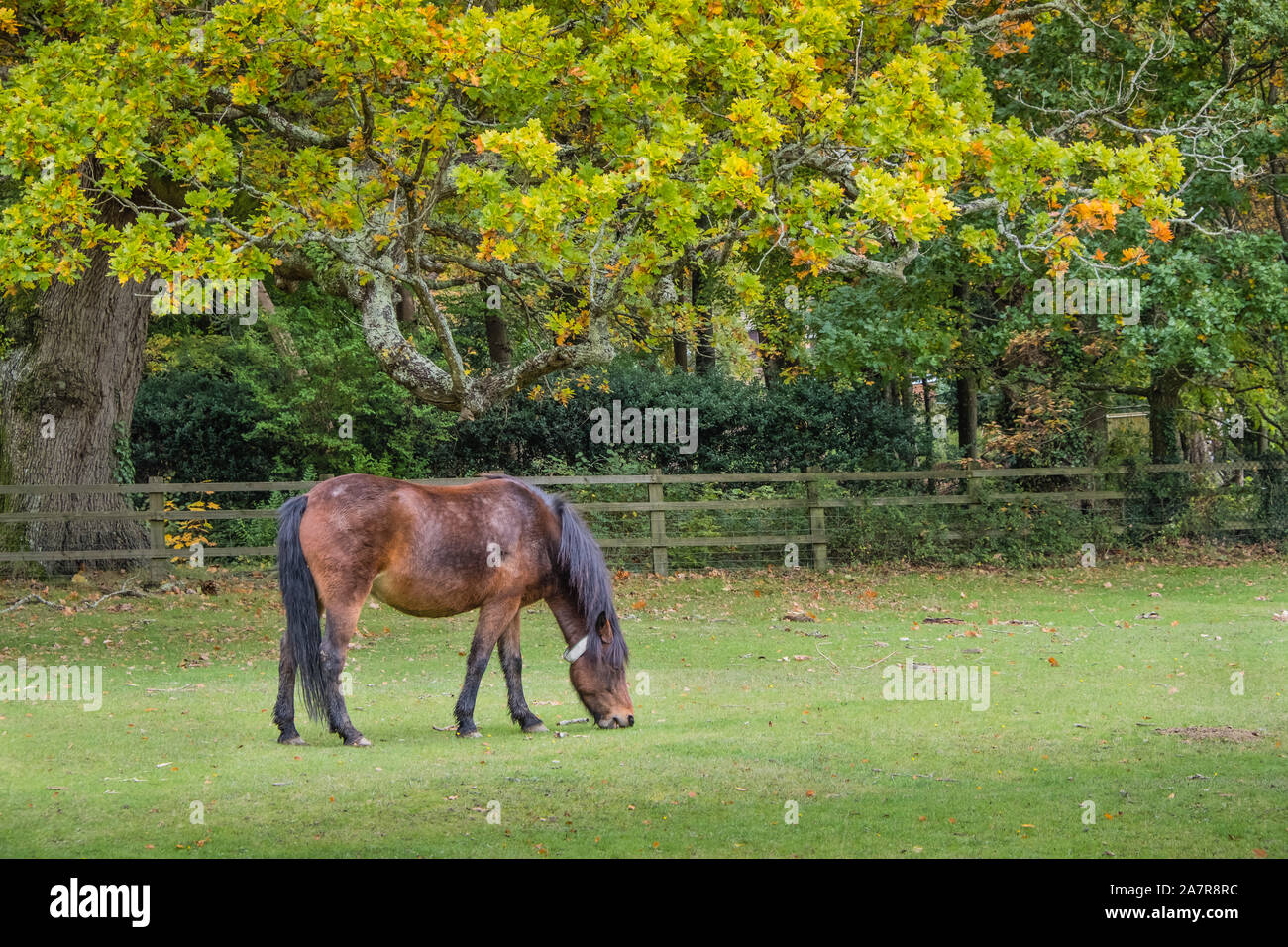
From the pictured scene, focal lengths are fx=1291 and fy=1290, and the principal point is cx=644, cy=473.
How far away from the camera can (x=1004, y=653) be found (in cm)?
1306

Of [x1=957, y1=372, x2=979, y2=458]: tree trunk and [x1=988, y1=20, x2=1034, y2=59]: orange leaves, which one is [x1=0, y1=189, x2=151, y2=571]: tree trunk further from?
[x1=957, y1=372, x2=979, y2=458]: tree trunk

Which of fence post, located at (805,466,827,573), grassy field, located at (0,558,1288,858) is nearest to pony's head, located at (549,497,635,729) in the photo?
grassy field, located at (0,558,1288,858)

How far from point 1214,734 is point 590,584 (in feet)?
15.0

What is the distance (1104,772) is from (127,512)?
13.7 meters

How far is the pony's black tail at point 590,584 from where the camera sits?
930 cm

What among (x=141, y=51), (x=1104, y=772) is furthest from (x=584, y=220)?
(x=1104, y=772)

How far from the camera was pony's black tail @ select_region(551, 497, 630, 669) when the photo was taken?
30.5 feet

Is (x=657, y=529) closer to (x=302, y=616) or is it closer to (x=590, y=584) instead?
(x=590, y=584)

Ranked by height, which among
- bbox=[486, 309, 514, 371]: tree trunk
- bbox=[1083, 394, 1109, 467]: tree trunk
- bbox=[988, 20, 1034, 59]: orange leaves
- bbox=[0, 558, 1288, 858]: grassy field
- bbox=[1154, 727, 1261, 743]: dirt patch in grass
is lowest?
bbox=[1154, 727, 1261, 743]: dirt patch in grass

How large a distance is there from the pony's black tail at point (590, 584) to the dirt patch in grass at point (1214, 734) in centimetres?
397

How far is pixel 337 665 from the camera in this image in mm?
8727

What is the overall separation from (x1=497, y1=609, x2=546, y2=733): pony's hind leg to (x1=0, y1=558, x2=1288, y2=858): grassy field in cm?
17

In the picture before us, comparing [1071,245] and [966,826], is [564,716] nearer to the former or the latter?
[966,826]

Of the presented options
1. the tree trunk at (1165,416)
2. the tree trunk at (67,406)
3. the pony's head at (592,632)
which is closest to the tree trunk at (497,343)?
the tree trunk at (67,406)
